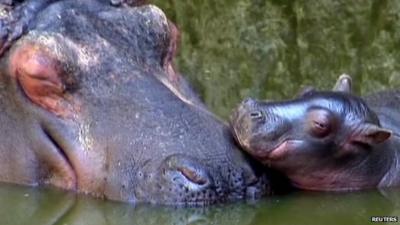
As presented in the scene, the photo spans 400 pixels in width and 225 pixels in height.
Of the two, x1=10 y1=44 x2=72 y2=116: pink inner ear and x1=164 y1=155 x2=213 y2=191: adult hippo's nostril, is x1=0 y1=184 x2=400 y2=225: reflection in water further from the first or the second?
x1=10 y1=44 x2=72 y2=116: pink inner ear

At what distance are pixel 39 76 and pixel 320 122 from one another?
0.83 metres

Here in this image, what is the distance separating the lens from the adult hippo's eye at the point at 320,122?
437 cm

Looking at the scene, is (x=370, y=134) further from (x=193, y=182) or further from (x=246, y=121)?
(x=193, y=182)

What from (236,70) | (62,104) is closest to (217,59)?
(236,70)

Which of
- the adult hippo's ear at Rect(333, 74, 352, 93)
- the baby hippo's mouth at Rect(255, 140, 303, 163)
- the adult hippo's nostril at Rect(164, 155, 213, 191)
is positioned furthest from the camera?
the adult hippo's ear at Rect(333, 74, 352, 93)

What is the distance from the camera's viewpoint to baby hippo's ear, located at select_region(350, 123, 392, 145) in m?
4.42

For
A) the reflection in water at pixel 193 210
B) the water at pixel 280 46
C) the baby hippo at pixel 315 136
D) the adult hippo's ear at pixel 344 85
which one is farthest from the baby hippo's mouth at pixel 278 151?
the water at pixel 280 46

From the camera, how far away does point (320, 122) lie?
4.36m

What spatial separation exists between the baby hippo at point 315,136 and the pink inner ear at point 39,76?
0.52 m

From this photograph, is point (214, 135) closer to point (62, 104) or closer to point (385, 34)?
point (62, 104)

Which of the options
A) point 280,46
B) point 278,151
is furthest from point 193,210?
point 280,46

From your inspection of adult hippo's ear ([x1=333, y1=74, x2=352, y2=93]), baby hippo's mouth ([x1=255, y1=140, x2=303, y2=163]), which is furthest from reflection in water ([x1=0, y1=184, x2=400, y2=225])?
adult hippo's ear ([x1=333, y1=74, x2=352, y2=93])

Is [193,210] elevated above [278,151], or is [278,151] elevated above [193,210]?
[278,151]

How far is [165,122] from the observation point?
438 centimetres
